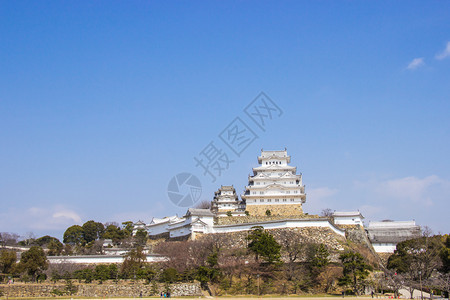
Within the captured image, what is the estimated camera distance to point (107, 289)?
29.9 m

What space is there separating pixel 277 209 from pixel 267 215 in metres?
2.46

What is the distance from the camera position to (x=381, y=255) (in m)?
43.9

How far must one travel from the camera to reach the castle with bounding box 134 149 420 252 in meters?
40.6

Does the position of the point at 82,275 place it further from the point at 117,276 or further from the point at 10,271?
the point at 10,271

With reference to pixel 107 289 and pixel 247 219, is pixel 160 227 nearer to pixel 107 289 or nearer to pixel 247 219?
pixel 247 219

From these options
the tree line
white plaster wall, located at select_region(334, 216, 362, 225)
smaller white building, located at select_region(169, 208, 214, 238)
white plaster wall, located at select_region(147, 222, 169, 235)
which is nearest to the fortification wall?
smaller white building, located at select_region(169, 208, 214, 238)

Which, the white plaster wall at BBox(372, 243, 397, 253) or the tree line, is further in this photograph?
the white plaster wall at BBox(372, 243, 397, 253)

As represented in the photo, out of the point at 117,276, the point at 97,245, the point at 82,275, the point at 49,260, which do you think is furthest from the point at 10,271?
the point at 97,245

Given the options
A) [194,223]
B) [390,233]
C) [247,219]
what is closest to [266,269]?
[194,223]

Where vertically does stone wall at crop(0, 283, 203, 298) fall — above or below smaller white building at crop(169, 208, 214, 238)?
below

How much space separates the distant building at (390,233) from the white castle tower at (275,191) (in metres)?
8.53

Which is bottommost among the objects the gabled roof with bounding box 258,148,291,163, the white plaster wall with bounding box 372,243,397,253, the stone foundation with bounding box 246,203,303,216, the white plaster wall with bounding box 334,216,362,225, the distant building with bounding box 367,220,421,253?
the white plaster wall with bounding box 372,243,397,253

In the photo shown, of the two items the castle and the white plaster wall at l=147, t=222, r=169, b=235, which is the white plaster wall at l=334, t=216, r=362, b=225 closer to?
the castle

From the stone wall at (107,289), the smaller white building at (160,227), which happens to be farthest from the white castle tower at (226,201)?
the stone wall at (107,289)
